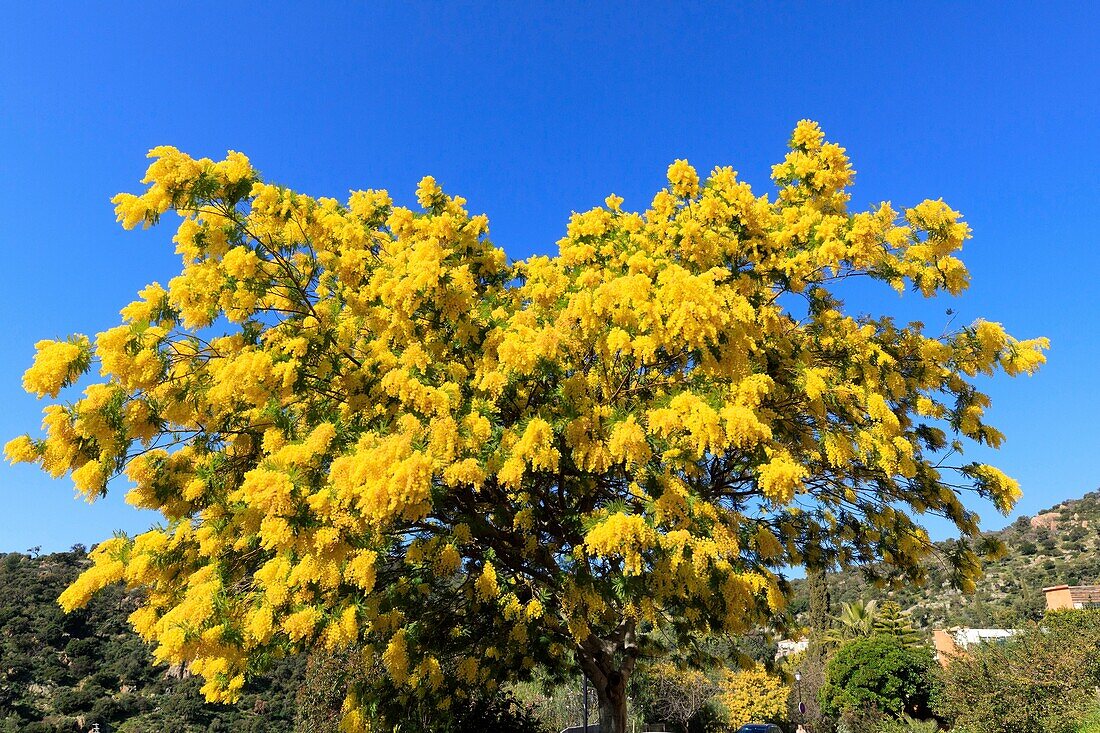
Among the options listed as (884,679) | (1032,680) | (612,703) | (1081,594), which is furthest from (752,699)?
(612,703)

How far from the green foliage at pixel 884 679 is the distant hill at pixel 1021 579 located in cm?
1035

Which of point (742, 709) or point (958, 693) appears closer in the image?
point (958, 693)

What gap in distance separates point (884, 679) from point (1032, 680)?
12.9 metres

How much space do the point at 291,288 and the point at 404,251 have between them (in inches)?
57.0

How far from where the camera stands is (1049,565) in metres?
44.4

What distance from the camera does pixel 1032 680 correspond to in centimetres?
1320

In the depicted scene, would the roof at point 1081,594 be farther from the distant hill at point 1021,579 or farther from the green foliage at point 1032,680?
the green foliage at point 1032,680

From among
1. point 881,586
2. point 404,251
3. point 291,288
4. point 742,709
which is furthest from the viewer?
point 742,709

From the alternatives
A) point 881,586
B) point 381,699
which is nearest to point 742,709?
point 881,586

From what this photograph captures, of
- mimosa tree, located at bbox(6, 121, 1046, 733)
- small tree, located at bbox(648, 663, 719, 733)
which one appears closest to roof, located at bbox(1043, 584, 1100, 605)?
small tree, located at bbox(648, 663, 719, 733)

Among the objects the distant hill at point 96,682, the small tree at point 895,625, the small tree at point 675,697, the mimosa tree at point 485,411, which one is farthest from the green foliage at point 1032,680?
the distant hill at point 96,682

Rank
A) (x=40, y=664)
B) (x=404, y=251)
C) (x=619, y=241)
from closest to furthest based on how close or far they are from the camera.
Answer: (x=404, y=251) < (x=619, y=241) < (x=40, y=664)

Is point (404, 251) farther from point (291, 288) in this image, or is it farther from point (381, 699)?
point (381, 699)

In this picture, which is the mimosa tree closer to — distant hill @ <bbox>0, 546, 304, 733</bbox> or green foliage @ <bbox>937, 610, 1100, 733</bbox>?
green foliage @ <bbox>937, 610, 1100, 733</bbox>
